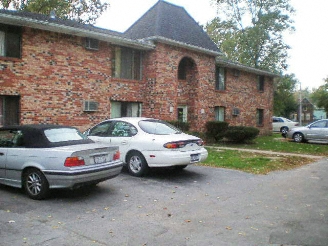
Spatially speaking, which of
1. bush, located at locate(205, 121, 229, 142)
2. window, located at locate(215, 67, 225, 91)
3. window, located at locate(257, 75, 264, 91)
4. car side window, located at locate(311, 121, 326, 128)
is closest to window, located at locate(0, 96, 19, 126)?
bush, located at locate(205, 121, 229, 142)

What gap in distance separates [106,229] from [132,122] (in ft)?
14.8

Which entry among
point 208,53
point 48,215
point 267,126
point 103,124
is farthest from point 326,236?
point 267,126

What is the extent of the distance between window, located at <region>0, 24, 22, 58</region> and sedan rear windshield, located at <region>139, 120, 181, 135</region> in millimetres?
6881

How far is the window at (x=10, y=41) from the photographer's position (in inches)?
491

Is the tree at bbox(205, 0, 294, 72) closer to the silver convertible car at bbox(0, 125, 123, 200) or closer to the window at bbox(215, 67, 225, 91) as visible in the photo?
the window at bbox(215, 67, 225, 91)

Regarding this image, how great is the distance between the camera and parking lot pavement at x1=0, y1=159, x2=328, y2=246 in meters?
4.53

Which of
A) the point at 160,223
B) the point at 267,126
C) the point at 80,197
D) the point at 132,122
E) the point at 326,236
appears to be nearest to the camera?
the point at 326,236

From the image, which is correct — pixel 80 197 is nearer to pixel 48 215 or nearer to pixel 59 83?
pixel 48 215

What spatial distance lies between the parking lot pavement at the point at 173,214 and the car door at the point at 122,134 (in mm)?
866

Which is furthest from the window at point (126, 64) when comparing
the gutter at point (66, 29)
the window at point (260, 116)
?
the window at point (260, 116)

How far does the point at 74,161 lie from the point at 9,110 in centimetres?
786

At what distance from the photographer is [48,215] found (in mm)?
5445

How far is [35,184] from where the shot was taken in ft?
20.9

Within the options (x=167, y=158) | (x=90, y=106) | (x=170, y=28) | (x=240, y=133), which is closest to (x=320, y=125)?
(x=240, y=133)
